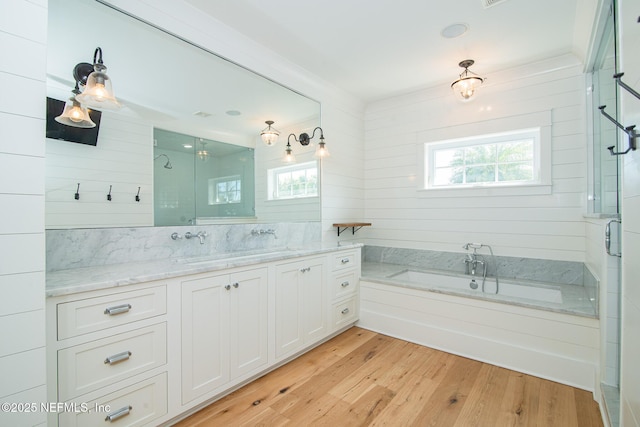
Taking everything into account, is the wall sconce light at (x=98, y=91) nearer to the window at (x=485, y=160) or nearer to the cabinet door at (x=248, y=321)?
the cabinet door at (x=248, y=321)

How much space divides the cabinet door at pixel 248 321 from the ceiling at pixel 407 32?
6.30ft

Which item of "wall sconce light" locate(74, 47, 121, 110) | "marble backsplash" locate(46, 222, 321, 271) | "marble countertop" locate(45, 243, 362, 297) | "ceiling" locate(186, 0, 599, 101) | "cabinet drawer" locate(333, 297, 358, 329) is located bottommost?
"cabinet drawer" locate(333, 297, 358, 329)

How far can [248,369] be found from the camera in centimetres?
201

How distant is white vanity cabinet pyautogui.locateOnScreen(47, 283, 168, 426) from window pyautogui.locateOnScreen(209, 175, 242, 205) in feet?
Result: 3.37

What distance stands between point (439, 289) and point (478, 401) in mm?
926

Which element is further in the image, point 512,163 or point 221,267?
point 512,163

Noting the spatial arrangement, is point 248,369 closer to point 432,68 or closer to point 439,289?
point 439,289

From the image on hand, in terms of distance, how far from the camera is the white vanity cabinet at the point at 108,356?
4.13 ft

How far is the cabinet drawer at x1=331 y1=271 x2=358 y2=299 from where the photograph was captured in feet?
9.28

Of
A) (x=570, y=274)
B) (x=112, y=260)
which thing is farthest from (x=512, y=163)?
(x=112, y=260)

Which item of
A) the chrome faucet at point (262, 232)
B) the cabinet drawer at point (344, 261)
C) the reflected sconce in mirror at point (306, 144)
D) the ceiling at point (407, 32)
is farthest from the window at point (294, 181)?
the ceiling at point (407, 32)

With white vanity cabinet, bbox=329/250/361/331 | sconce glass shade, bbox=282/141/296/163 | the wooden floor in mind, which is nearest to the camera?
the wooden floor

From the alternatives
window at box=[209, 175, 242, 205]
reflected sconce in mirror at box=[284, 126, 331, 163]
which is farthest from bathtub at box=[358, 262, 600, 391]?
window at box=[209, 175, 242, 205]

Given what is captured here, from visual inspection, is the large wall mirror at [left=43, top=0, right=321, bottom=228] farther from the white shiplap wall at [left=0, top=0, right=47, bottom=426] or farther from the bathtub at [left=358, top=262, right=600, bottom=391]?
the bathtub at [left=358, top=262, right=600, bottom=391]
